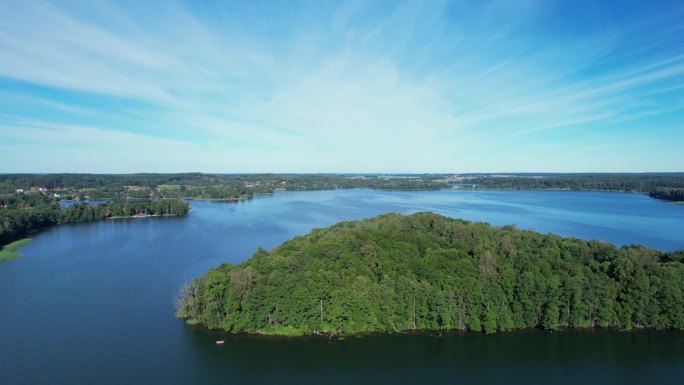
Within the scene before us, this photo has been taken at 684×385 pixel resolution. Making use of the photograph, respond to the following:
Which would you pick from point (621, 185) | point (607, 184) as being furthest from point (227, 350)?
point (607, 184)

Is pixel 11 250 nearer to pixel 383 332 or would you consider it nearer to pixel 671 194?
pixel 383 332

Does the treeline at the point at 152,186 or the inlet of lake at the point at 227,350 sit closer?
the inlet of lake at the point at 227,350

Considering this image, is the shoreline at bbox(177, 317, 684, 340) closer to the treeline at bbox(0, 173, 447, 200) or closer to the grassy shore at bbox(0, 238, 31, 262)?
the grassy shore at bbox(0, 238, 31, 262)

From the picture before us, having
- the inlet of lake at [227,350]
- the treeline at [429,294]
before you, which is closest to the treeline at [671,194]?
the treeline at [429,294]

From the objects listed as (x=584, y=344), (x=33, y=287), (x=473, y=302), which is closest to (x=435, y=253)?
(x=473, y=302)

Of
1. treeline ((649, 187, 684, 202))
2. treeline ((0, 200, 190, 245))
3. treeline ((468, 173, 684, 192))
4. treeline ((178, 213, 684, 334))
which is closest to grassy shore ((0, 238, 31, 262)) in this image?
treeline ((0, 200, 190, 245))

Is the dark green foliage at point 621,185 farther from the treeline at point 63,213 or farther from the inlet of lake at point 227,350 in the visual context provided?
the treeline at point 63,213
